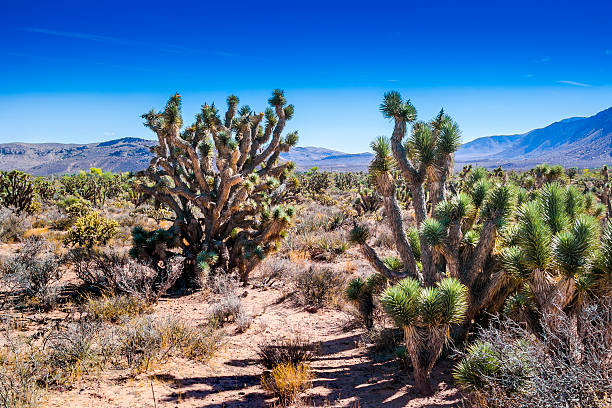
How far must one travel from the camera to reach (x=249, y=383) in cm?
487

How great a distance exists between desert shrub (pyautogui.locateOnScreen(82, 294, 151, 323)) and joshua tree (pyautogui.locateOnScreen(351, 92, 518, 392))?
4.47m

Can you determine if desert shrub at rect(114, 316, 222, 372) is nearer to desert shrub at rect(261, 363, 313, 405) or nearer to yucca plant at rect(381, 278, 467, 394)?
desert shrub at rect(261, 363, 313, 405)

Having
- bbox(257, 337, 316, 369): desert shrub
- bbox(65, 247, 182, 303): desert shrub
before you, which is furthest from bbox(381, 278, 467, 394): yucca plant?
bbox(65, 247, 182, 303): desert shrub

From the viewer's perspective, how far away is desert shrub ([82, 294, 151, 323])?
627cm

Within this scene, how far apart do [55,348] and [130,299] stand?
7.69 ft

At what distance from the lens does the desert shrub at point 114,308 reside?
247 inches

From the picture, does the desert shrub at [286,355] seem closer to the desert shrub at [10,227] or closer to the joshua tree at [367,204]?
the desert shrub at [10,227]

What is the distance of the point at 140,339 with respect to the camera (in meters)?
5.20

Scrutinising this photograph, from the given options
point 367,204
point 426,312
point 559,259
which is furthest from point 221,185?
point 367,204

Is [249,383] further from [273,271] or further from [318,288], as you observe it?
[273,271]

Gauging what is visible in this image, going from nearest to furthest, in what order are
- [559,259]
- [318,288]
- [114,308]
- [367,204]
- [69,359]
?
[559,259], [69,359], [114,308], [318,288], [367,204]

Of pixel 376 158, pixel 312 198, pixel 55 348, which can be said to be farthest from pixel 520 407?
pixel 312 198

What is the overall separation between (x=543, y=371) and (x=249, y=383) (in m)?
3.59

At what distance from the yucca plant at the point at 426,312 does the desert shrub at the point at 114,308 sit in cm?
475
